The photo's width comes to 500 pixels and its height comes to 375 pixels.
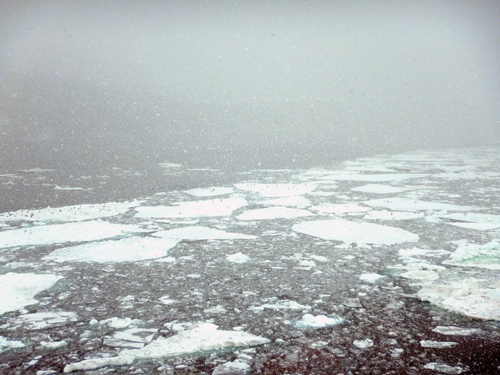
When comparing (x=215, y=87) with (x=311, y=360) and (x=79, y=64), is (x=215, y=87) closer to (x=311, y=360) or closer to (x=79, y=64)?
(x=79, y=64)

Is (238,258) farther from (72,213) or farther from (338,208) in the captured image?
(72,213)

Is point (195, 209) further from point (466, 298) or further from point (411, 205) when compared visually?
point (466, 298)

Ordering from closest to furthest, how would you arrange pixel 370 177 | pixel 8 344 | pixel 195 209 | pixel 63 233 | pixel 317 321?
pixel 8 344
pixel 317 321
pixel 63 233
pixel 195 209
pixel 370 177

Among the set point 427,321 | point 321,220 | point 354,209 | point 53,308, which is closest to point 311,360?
point 427,321

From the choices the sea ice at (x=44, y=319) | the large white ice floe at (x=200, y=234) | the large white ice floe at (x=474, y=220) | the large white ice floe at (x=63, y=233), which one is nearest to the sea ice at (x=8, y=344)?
the sea ice at (x=44, y=319)

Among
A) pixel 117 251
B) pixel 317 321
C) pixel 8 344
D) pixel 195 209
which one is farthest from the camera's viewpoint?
pixel 195 209

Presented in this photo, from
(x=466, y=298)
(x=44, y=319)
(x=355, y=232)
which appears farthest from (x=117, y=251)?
(x=466, y=298)

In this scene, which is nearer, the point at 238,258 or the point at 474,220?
the point at 238,258
